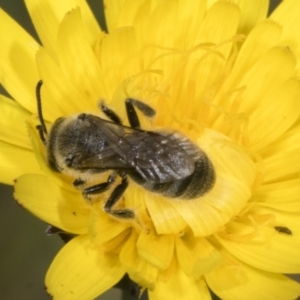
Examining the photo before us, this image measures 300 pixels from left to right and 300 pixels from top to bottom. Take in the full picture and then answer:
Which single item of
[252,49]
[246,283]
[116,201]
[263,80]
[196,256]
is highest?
[252,49]

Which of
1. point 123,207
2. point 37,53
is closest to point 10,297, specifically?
point 123,207

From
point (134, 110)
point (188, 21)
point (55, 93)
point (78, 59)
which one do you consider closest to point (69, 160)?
point (134, 110)

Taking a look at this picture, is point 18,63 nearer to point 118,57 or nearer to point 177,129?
point 118,57

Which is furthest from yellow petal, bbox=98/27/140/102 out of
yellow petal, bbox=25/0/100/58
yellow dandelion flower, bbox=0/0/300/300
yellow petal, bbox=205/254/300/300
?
yellow petal, bbox=205/254/300/300

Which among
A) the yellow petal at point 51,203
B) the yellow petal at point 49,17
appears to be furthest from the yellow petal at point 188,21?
the yellow petal at point 51,203

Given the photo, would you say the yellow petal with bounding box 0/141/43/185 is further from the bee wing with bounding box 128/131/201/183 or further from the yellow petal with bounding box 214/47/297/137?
the yellow petal with bounding box 214/47/297/137

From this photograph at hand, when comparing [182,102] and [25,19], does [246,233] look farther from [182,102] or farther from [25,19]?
[25,19]
